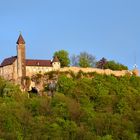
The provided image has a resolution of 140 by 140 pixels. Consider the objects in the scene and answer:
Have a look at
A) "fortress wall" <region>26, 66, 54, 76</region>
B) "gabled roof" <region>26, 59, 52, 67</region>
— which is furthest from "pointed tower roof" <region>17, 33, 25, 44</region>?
"fortress wall" <region>26, 66, 54, 76</region>

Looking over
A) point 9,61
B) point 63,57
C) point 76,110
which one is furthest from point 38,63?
point 76,110

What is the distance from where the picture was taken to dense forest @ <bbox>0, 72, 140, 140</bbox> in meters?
97.3

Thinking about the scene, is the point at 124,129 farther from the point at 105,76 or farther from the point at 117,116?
the point at 105,76

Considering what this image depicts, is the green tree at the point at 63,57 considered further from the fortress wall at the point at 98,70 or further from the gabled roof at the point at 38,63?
the gabled roof at the point at 38,63

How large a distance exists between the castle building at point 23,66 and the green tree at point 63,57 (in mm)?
3299

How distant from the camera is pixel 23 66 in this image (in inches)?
4158

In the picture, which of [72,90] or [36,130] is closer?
[36,130]

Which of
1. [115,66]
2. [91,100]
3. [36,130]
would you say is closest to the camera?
[36,130]

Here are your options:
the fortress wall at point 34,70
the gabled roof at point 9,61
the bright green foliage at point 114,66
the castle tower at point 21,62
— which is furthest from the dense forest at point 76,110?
the bright green foliage at point 114,66

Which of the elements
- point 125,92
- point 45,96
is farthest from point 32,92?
point 125,92

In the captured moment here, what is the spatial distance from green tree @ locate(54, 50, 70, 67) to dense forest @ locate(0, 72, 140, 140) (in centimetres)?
381

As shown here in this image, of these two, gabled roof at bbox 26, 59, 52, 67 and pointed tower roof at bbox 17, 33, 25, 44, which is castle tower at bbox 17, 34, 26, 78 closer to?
gabled roof at bbox 26, 59, 52, 67

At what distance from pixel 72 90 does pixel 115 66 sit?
28.9 feet

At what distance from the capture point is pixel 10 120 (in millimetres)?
99062
